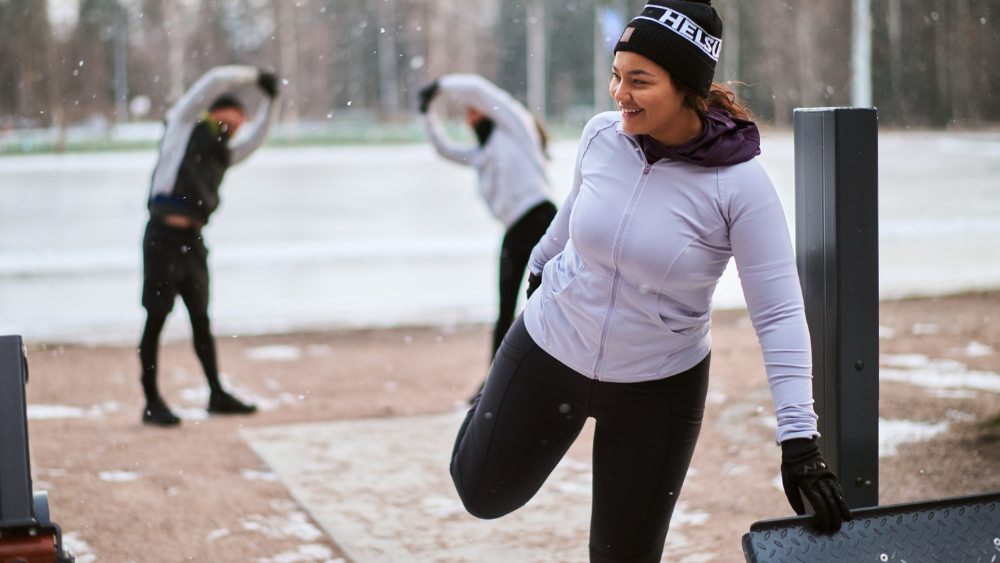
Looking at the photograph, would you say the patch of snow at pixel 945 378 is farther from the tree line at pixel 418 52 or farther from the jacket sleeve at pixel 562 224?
the tree line at pixel 418 52

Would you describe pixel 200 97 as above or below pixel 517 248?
above

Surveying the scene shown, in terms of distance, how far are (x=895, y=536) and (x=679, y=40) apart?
1027 mm

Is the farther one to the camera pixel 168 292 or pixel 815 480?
pixel 168 292

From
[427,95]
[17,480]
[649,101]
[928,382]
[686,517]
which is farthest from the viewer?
[427,95]

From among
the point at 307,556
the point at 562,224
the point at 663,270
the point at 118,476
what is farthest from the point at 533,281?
the point at 118,476

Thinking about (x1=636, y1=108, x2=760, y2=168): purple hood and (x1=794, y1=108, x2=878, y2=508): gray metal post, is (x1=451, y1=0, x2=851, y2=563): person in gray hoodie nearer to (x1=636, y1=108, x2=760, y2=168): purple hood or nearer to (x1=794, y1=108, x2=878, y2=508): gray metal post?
(x1=636, y1=108, x2=760, y2=168): purple hood

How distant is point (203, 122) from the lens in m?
4.76

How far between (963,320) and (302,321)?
4848 mm

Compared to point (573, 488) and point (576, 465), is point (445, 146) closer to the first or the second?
point (576, 465)

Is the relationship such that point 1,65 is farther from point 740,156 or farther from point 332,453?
point 740,156

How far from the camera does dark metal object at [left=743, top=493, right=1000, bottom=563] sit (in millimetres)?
1749

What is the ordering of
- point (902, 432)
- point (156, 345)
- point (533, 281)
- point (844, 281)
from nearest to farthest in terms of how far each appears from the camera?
point (844, 281), point (533, 281), point (902, 432), point (156, 345)

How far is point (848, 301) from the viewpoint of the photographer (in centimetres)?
208

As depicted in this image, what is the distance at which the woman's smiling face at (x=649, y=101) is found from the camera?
1831 mm
